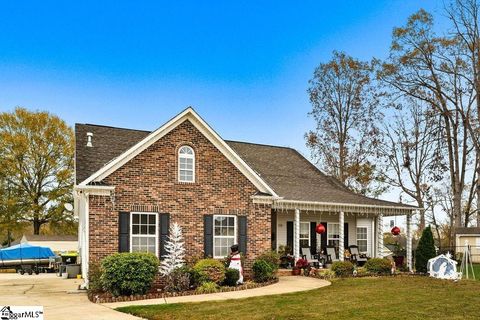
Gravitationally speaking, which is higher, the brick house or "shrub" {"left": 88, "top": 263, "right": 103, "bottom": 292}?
the brick house

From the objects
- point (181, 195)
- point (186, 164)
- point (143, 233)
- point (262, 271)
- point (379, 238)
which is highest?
point (186, 164)

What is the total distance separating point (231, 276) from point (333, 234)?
10136 mm

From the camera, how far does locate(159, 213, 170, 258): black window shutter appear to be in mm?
17156

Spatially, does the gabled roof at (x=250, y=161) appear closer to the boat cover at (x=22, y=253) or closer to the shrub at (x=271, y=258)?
the shrub at (x=271, y=258)

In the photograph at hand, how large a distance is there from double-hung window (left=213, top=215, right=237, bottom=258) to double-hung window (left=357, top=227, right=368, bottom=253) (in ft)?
33.5

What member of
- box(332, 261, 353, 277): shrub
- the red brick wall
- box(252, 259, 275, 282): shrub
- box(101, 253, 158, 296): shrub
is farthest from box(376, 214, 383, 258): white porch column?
box(101, 253, 158, 296): shrub

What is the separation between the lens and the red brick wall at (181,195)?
Answer: 16453 mm

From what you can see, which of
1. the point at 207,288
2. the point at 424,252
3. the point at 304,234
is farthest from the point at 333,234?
the point at 207,288

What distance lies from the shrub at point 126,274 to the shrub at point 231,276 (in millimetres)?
2752

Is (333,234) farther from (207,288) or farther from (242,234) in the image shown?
(207,288)

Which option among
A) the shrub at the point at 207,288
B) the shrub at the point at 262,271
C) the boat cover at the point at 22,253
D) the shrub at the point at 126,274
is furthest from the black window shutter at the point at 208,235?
the boat cover at the point at 22,253

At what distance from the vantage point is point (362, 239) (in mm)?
26844

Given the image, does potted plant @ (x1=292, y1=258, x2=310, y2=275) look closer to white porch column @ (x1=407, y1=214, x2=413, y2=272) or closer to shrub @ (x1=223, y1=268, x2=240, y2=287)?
shrub @ (x1=223, y1=268, x2=240, y2=287)

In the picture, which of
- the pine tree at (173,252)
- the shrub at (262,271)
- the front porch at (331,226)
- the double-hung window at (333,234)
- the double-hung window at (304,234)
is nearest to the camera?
the pine tree at (173,252)
